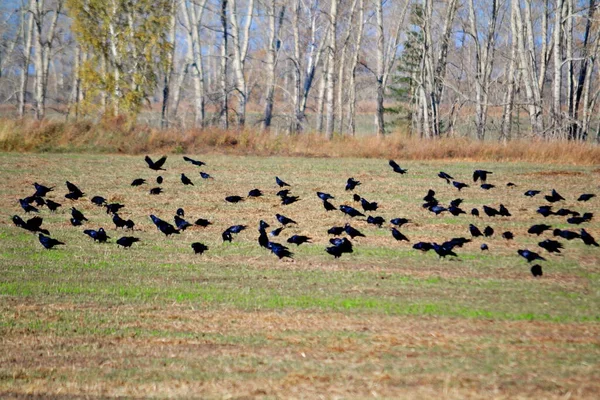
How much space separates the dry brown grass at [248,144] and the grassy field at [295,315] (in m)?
11.8

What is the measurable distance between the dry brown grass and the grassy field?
11811 millimetres

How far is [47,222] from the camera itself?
665 inches

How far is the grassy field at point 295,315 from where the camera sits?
290 inches

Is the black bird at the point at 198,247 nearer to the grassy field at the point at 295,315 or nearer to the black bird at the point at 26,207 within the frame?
the grassy field at the point at 295,315

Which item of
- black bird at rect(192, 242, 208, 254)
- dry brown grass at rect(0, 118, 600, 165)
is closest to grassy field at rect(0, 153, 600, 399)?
black bird at rect(192, 242, 208, 254)

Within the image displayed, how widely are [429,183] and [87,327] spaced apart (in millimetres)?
15738

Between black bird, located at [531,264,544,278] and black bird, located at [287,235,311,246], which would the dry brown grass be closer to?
black bird, located at [287,235,311,246]

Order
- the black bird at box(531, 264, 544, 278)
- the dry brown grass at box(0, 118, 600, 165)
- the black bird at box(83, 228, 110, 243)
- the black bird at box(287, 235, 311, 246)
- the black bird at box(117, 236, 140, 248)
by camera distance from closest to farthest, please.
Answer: the black bird at box(531, 264, 544, 278) → the black bird at box(117, 236, 140, 248) → the black bird at box(287, 235, 311, 246) → the black bird at box(83, 228, 110, 243) → the dry brown grass at box(0, 118, 600, 165)

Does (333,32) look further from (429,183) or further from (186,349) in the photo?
(186,349)

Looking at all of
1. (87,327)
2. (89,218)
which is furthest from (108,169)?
(87,327)

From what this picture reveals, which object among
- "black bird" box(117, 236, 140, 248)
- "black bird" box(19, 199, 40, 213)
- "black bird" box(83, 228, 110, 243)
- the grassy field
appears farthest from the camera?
"black bird" box(19, 199, 40, 213)

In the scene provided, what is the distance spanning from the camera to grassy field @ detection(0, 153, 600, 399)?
7.37 m

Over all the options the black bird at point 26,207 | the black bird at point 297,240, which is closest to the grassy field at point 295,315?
the black bird at point 297,240

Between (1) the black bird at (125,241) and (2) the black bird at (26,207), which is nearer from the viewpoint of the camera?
(1) the black bird at (125,241)
